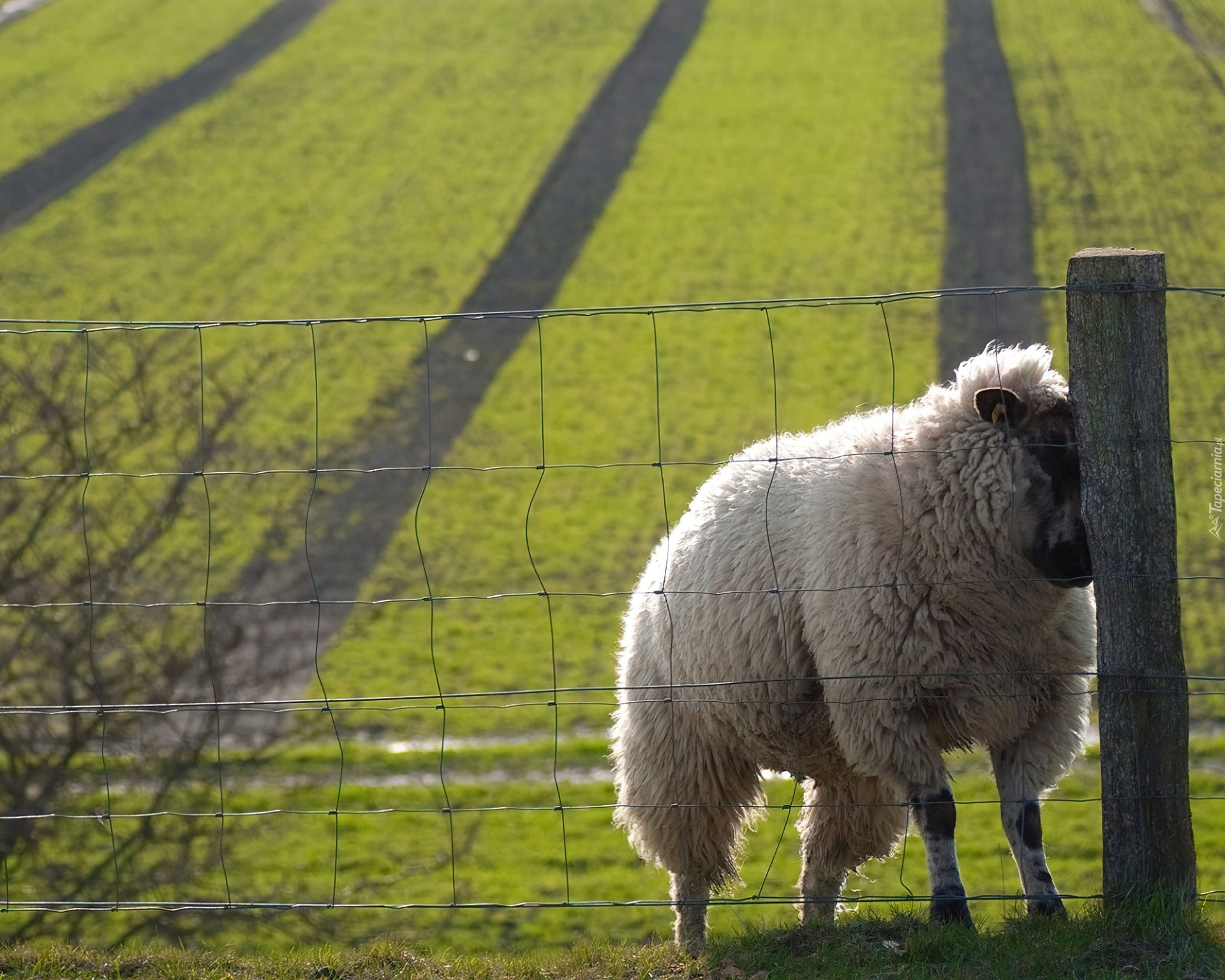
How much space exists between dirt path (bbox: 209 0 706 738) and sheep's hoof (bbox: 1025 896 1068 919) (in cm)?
531

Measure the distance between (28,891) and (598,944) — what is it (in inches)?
261

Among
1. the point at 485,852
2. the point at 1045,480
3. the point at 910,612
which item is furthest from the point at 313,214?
the point at 1045,480

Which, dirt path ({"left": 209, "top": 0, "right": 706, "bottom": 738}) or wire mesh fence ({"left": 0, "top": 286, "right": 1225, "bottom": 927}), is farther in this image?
dirt path ({"left": 209, "top": 0, "right": 706, "bottom": 738})

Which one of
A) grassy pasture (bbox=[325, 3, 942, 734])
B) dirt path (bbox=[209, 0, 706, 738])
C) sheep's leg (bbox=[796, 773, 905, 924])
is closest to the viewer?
sheep's leg (bbox=[796, 773, 905, 924])

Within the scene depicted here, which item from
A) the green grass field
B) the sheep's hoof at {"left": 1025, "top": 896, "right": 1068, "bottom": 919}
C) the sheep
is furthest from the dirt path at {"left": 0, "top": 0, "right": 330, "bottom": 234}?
the sheep's hoof at {"left": 1025, "top": 896, "right": 1068, "bottom": 919}

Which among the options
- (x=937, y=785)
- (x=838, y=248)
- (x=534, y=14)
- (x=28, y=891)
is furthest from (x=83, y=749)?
(x=534, y=14)

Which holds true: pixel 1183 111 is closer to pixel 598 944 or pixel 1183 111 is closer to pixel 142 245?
pixel 142 245

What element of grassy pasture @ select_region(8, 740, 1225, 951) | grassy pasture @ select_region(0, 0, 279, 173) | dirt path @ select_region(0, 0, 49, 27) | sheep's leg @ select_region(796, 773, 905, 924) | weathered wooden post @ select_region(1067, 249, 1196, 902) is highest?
weathered wooden post @ select_region(1067, 249, 1196, 902)

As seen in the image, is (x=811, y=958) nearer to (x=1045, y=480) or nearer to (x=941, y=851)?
(x=941, y=851)

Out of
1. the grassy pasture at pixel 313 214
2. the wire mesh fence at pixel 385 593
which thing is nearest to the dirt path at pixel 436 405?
the wire mesh fence at pixel 385 593

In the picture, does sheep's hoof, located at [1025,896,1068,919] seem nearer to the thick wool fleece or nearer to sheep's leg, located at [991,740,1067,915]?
sheep's leg, located at [991,740,1067,915]

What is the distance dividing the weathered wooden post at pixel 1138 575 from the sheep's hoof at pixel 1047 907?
230 millimetres

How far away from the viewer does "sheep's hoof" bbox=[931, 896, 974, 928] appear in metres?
4.16

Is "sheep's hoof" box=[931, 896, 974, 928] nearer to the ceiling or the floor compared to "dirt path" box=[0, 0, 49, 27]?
nearer to the ceiling
